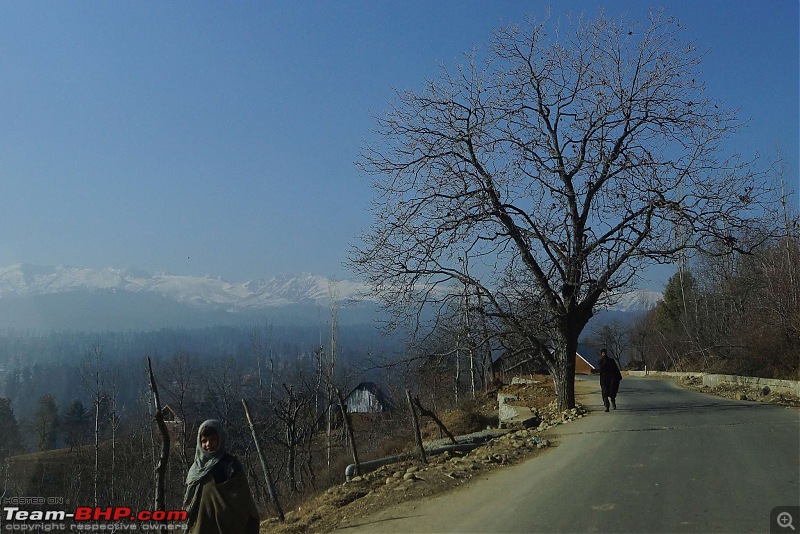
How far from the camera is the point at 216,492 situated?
230 inches

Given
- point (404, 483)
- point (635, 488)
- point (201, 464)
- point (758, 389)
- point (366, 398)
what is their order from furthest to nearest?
point (366, 398)
point (758, 389)
point (404, 483)
point (635, 488)
point (201, 464)

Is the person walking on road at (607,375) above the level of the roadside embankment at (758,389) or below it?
above

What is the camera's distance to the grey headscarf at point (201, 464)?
5.91 metres

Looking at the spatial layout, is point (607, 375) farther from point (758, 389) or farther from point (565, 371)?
point (758, 389)

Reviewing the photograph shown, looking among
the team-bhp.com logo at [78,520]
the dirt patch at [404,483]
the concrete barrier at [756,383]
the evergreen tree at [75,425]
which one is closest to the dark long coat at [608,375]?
the dirt patch at [404,483]

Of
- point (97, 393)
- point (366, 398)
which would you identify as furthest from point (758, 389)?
point (366, 398)

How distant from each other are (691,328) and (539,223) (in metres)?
45.2

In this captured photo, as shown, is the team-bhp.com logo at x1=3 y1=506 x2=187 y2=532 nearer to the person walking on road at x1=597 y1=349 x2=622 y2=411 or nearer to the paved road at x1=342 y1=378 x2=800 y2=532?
the paved road at x1=342 y1=378 x2=800 y2=532

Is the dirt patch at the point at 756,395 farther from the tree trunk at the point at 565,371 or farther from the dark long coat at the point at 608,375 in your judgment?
the tree trunk at the point at 565,371

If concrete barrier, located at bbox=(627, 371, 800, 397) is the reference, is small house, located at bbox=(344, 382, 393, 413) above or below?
below

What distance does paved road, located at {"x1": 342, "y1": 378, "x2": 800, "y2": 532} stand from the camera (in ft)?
24.5

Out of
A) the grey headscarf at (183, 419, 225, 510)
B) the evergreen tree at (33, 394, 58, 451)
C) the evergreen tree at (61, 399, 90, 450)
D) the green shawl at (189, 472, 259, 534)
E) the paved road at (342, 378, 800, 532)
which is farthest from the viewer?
the evergreen tree at (33, 394, 58, 451)

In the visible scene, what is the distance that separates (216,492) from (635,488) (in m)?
5.69

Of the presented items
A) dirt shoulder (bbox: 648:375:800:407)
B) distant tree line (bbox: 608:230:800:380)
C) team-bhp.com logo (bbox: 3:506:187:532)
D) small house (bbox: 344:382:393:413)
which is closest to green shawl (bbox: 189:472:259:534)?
team-bhp.com logo (bbox: 3:506:187:532)
